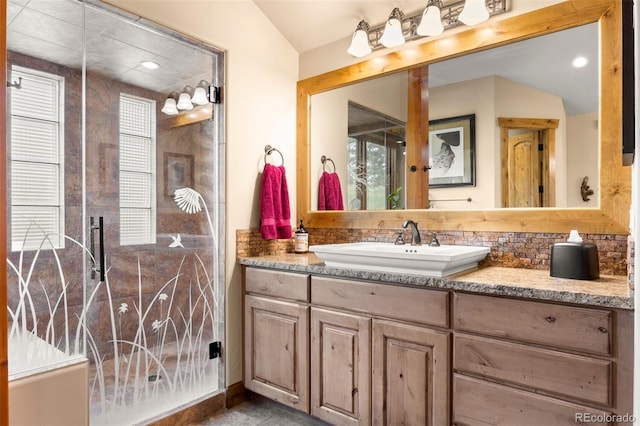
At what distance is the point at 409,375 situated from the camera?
169 cm

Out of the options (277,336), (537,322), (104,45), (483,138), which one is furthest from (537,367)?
(104,45)

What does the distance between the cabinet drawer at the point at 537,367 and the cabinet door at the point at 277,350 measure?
848 mm

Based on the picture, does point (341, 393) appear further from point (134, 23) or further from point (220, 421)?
point (134, 23)

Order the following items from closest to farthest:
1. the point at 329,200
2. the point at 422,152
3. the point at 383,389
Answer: the point at 383,389
the point at 422,152
the point at 329,200

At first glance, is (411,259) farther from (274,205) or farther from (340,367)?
(274,205)

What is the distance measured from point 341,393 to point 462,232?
1073mm

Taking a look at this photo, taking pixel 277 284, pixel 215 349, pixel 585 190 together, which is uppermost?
pixel 585 190

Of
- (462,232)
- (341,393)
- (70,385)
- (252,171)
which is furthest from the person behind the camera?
(252,171)

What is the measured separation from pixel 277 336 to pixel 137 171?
1178 millimetres

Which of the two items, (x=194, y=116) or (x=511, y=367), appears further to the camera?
(x=194, y=116)

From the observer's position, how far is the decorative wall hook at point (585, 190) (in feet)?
5.81

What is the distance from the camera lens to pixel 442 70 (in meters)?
2.20

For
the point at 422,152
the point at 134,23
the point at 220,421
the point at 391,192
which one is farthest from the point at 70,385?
the point at 422,152

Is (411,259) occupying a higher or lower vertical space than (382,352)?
higher
